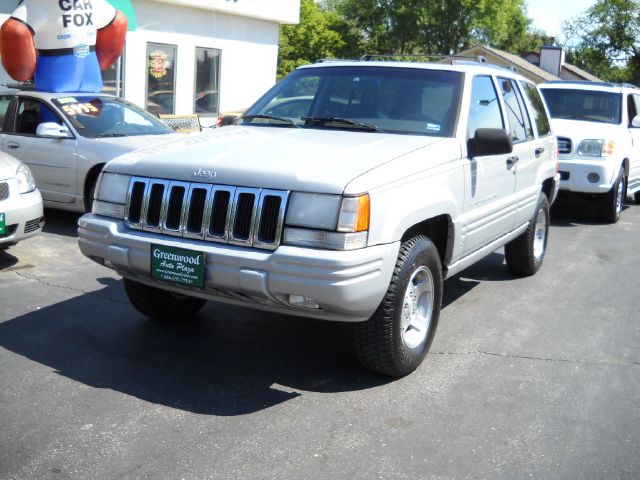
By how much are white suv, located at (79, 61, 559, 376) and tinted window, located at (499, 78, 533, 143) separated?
26 cm

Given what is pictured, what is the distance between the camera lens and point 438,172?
4.80m

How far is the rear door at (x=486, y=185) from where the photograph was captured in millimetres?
5309

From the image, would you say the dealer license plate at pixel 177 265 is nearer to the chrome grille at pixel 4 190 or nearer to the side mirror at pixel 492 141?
the side mirror at pixel 492 141

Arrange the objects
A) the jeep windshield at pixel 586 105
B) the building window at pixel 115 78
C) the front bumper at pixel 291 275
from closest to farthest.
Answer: the front bumper at pixel 291 275, the jeep windshield at pixel 586 105, the building window at pixel 115 78

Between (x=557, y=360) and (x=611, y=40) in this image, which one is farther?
(x=611, y=40)

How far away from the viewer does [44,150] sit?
8.80 m

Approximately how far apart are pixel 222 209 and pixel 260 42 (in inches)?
688

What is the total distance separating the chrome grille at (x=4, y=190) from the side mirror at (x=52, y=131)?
193cm

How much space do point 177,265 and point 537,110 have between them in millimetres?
4171

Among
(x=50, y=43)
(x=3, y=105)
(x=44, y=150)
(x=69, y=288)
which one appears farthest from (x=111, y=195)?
(x=50, y=43)

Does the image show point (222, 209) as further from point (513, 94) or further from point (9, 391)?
point (513, 94)

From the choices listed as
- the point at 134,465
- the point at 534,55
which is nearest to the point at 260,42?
the point at 134,465

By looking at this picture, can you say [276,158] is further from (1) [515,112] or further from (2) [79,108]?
(2) [79,108]

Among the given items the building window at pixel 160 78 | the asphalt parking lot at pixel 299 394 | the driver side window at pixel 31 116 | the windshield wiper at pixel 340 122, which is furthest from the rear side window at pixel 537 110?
the building window at pixel 160 78
